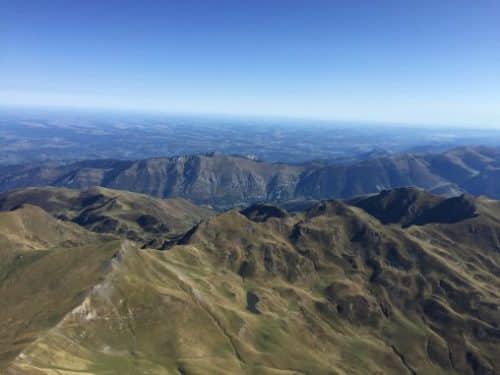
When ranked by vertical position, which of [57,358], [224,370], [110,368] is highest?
[57,358]

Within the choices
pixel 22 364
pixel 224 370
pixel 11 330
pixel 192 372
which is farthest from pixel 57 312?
pixel 224 370

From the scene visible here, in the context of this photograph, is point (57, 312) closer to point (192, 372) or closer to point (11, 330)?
point (11, 330)

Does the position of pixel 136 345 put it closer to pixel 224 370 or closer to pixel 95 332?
pixel 95 332

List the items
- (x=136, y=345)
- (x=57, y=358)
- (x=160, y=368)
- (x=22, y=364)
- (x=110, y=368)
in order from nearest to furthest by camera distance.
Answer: (x=22, y=364) < (x=57, y=358) < (x=110, y=368) < (x=160, y=368) < (x=136, y=345)

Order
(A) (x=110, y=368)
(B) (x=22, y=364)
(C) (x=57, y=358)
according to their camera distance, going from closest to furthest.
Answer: (B) (x=22, y=364) → (C) (x=57, y=358) → (A) (x=110, y=368)

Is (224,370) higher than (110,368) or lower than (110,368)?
lower

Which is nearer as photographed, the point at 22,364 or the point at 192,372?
the point at 22,364

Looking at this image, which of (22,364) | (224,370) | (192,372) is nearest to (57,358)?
(22,364)

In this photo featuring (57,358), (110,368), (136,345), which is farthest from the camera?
(136,345)

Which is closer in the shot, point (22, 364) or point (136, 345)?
point (22, 364)
